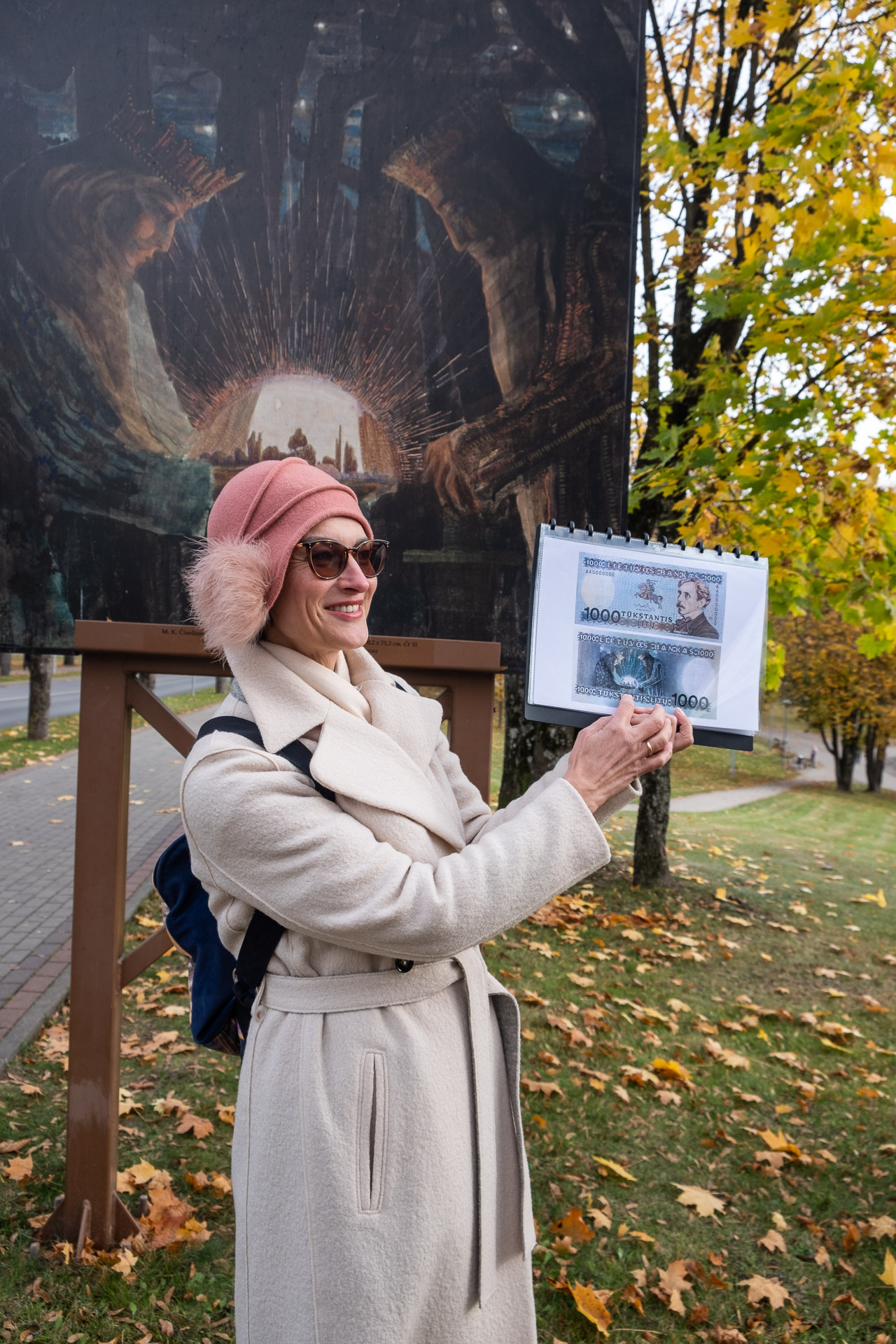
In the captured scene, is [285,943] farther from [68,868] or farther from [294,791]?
[68,868]

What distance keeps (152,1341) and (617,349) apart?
3.65 metres

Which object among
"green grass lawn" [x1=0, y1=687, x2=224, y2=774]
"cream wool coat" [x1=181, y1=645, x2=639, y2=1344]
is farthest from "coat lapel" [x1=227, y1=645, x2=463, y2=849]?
"green grass lawn" [x1=0, y1=687, x2=224, y2=774]

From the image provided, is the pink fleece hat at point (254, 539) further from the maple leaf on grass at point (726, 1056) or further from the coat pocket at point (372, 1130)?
the maple leaf on grass at point (726, 1056)

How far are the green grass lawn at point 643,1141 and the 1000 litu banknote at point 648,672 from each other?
2.43 metres

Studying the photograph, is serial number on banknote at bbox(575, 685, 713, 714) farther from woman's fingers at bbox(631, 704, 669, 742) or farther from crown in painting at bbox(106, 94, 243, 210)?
crown in painting at bbox(106, 94, 243, 210)

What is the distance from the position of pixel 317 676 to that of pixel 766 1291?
3054 millimetres

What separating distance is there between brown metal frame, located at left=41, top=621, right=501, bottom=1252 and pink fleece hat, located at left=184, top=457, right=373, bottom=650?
49.9 inches

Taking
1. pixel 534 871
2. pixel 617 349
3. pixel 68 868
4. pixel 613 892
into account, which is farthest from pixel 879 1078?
pixel 68 868

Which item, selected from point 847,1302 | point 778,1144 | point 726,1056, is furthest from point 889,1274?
point 726,1056

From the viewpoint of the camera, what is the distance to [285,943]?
170cm

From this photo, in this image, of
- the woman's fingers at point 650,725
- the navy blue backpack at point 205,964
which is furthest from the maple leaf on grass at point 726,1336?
the woman's fingers at point 650,725

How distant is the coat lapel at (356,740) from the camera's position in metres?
1.62

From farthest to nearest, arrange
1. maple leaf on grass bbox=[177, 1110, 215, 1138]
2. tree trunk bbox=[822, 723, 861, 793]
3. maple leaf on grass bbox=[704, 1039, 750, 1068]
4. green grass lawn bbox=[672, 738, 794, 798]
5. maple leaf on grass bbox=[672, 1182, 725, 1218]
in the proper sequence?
tree trunk bbox=[822, 723, 861, 793] → green grass lawn bbox=[672, 738, 794, 798] → maple leaf on grass bbox=[704, 1039, 750, 1068] → maple leaf on grass bbox=[177, 1110, 215, 1138] → maple leaf on grass bbox=[672, 1182, 725, 1218]

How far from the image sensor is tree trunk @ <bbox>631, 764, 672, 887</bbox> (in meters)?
8.59
